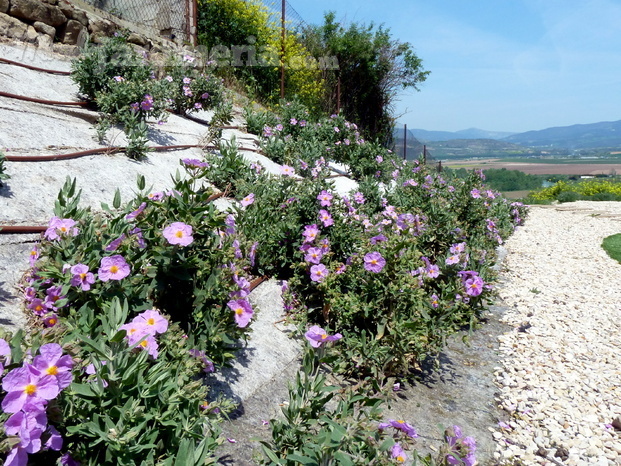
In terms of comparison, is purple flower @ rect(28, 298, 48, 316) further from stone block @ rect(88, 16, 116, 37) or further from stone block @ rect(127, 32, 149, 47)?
stone block @ rect(127, 32, 149, 47)

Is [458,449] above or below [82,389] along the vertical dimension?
below

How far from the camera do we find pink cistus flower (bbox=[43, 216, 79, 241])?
1868mm

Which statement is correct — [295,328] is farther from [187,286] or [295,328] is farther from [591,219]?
[591,219]

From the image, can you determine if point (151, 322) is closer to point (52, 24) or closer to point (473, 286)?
point (473, 286)

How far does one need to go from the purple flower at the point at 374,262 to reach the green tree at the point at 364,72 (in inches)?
393

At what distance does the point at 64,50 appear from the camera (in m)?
5.79

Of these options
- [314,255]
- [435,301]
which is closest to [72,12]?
[314,255]

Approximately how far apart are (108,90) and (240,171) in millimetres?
1752

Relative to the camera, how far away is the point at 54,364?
112cm

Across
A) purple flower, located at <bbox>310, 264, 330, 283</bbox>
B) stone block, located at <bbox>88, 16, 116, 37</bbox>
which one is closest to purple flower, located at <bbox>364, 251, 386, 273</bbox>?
purple flower, located at <bbox>310, 264, 330, 283</bbox>

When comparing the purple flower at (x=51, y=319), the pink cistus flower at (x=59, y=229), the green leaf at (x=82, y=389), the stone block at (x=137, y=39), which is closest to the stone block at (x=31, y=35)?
the stone block at (x=137, y=39)

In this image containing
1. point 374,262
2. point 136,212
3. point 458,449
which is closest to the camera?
point 458,449

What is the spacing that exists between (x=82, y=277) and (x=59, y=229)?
30cm

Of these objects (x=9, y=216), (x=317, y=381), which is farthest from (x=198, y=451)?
(x=9, y=216)
